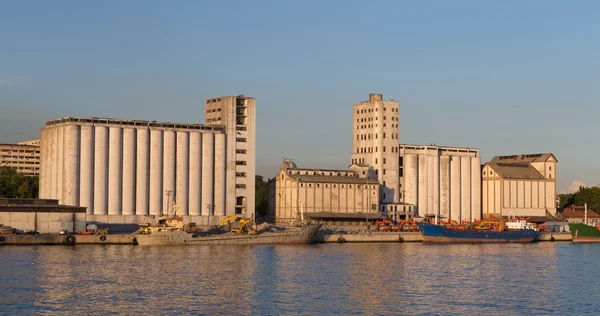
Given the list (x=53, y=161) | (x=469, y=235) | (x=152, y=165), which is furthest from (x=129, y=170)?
(x=469, y=235)

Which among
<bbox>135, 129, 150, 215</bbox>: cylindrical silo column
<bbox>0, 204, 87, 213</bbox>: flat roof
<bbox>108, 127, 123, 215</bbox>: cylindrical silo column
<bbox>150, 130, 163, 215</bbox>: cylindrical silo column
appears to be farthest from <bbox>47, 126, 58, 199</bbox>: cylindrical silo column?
<bbox>0, 204, 87, 213</bbox>: flat roof

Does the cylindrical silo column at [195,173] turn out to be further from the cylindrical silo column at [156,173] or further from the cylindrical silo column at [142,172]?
the cylindrical silo column at [142,172]

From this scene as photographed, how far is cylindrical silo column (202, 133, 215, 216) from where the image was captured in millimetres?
181625

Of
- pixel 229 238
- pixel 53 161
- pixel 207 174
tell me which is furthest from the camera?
pixel 207 174

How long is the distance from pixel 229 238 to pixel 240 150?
47.0 m

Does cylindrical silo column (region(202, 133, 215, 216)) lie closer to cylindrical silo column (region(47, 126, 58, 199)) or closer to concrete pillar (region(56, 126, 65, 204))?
concrete pillar (region(56, 126, 65, 204))

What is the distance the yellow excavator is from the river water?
2465 centimetres

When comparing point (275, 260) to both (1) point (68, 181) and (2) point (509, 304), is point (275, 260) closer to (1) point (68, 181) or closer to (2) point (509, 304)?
(2) point (509, 304)

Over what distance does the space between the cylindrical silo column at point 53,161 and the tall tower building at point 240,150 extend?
31716 millimetres

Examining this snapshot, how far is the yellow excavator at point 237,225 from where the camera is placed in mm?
149250

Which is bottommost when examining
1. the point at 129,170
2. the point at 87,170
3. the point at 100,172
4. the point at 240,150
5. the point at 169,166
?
the point at 100,172

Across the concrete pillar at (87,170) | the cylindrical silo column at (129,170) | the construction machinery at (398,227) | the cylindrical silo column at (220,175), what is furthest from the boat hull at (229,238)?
the cylindrical silo column at (220,175)

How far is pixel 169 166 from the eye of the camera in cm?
17850

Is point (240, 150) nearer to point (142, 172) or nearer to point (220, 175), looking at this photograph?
point (220, 175)
